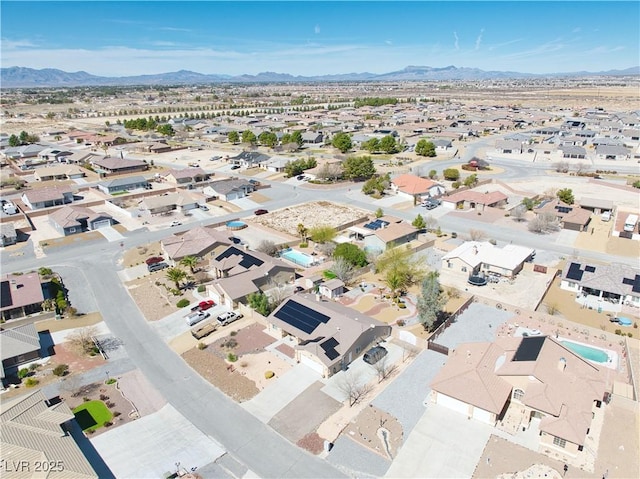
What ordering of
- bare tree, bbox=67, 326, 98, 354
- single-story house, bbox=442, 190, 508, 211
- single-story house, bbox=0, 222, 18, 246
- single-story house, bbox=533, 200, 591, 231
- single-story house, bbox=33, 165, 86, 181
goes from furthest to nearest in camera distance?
single-story house, bbox=33, 165, 86, 181 < single-story house, bbox=442, 190, 508, 211 < single-story house, bbox=533, 200, 591, 231 < single-story house, bbox=0, 222, 18, 246 < bare tree, bbox=67, 326, 98, 354

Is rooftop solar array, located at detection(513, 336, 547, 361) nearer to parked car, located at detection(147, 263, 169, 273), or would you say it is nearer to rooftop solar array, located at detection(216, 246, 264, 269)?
rooftop solar array, located at detection(216, 246, 264, 269)

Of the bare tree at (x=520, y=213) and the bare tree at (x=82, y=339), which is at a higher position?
the bare tree at (x=520, y=213)

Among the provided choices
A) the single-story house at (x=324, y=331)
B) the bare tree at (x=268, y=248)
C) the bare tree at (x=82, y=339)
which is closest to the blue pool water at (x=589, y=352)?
the single-story house at (x=324, y=331)

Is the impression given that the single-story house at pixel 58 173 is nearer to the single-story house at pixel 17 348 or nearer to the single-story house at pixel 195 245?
the single-story house at pixel 195 245

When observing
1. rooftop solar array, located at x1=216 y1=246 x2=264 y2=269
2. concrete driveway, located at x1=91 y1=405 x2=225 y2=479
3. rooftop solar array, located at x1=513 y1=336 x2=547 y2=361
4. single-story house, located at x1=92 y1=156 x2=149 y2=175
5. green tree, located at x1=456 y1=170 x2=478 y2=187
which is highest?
single-story house, located at x1=92 y1=156 x2=149 y2=175

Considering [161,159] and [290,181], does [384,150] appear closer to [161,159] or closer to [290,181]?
[290,181]

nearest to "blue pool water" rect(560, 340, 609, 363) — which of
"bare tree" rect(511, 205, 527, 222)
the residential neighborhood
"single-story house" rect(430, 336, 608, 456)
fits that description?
the residential neighborhood
